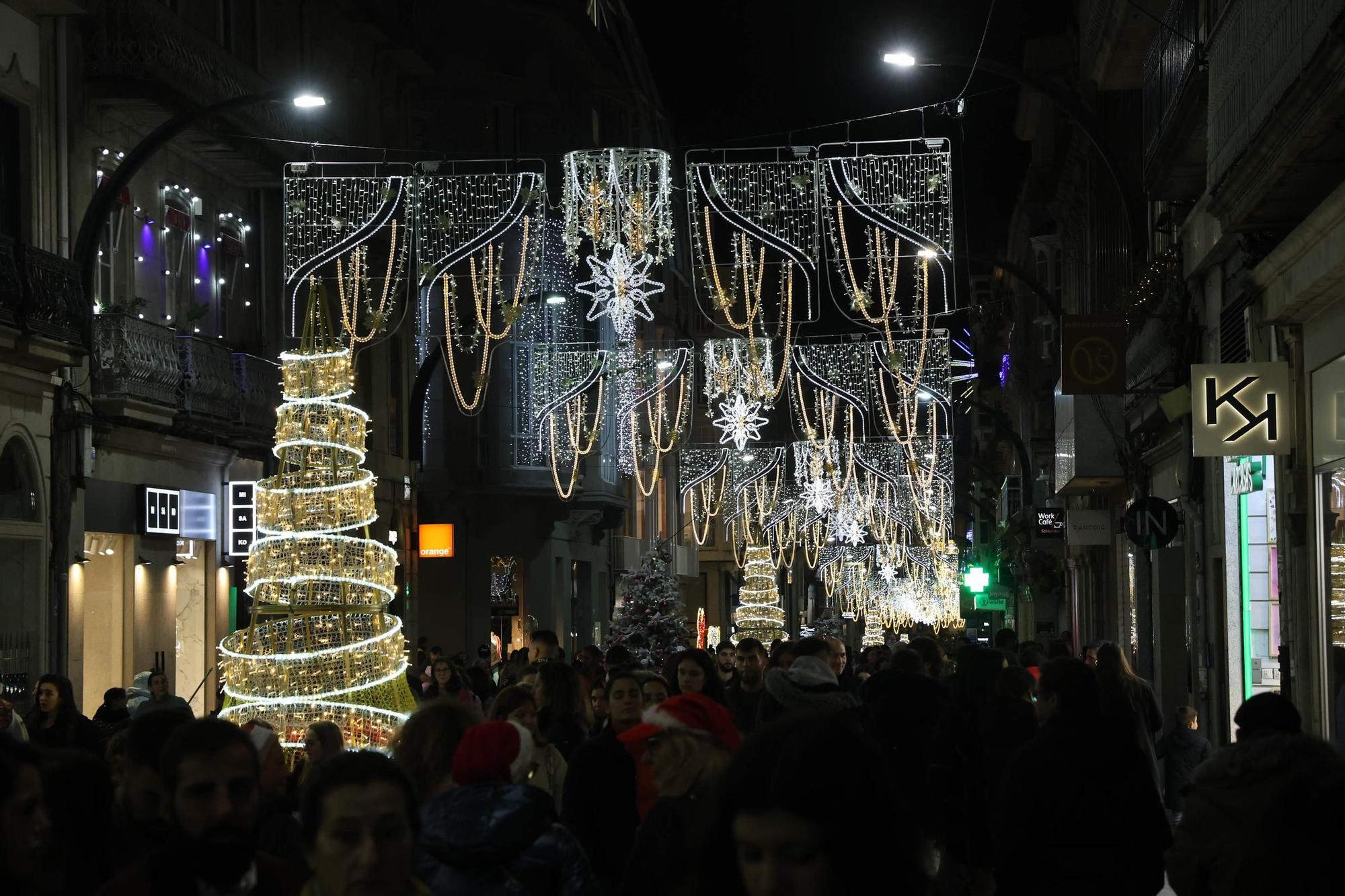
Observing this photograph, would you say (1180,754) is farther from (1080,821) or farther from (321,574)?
(1080,821)

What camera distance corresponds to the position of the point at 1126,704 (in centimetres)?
888

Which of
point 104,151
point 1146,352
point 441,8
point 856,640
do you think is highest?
point 441,8

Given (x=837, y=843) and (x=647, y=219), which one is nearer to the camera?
(x=837, y=843)

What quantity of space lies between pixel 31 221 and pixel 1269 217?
13.3m

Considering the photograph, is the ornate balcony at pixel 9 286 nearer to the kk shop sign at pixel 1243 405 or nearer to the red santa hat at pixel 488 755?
the kk shop sign at pixel 1243 405

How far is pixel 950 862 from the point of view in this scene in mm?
11336

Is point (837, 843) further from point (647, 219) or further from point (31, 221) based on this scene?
point (31, 221)

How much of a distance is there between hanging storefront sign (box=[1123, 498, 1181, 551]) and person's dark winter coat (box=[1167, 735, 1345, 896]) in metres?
15.0

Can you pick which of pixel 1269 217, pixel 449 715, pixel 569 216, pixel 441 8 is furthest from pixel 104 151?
pixel 441 8

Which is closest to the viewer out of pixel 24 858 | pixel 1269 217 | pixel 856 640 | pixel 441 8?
pixel 24 858

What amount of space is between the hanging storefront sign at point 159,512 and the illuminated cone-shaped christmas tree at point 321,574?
10.0 metres

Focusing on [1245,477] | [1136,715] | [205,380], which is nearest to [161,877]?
[1136,715]

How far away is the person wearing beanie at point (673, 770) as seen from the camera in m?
5.81

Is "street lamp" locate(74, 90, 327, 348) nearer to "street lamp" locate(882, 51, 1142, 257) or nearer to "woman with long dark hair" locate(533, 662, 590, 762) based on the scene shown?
"street lamp" locate(882, 51, 1142, 257)
